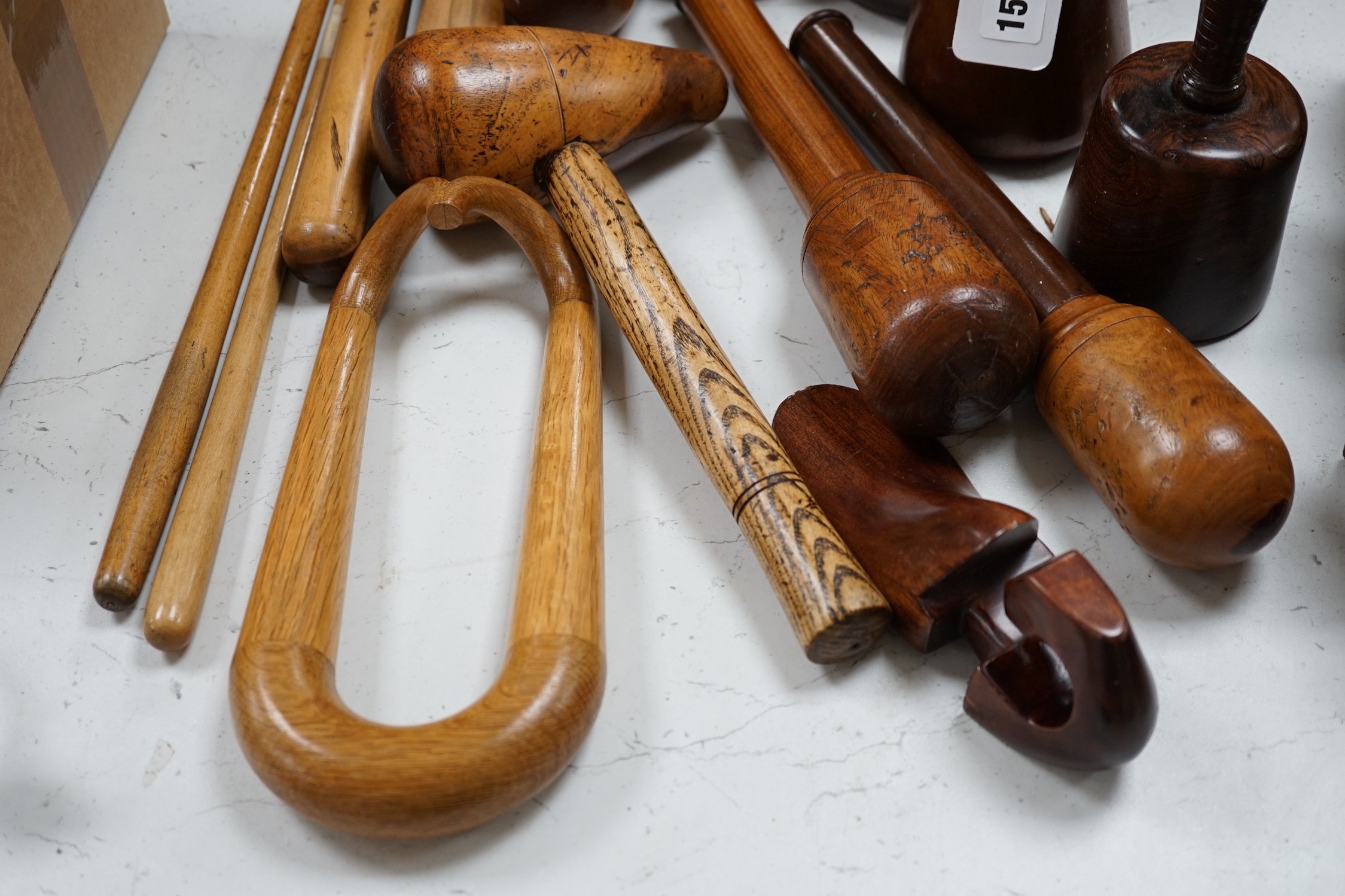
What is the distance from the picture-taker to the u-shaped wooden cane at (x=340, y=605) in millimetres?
830

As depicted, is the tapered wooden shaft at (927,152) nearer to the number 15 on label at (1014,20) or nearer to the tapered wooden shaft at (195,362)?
the number 15 on label at (1014,20)

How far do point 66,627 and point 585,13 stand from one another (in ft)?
3.09

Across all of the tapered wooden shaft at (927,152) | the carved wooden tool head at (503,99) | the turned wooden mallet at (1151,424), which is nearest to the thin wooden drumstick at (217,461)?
the carved wooden tool head at (503,99)

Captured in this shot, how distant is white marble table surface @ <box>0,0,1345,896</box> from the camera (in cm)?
90

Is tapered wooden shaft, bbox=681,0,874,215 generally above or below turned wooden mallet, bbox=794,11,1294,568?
above

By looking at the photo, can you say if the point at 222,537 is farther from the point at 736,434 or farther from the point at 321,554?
the point at 736,434

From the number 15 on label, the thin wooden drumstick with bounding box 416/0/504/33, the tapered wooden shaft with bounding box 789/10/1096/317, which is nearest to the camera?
the tapered wooden shaft with bounding box 789/10/1096/317

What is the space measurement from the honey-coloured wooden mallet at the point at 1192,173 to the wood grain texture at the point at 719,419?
0.40 meters

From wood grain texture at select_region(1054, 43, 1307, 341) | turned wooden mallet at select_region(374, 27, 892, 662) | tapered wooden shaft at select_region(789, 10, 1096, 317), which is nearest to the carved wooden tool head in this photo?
turned wooden mallet at select_region(374, 27, 892, 662)

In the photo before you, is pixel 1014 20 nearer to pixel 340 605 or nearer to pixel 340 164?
pixel 340 164

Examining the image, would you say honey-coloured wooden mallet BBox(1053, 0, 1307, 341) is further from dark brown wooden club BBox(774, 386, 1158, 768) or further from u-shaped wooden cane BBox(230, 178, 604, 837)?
u-shaped wooden cane BBox(230, 178, 604, 837)

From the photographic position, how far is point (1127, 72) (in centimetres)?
112

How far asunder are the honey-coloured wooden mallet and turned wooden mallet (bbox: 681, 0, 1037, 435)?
0.16 meters

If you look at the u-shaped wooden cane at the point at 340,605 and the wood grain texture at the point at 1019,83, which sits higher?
the wood grain texture at the point at 1019,83
